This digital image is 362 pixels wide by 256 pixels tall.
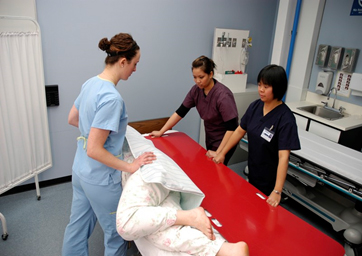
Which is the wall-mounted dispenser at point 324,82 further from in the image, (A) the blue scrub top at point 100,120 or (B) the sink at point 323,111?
(A) the blue scrub top at point 100,120

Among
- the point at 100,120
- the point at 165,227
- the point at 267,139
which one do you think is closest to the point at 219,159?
the point at 267,139

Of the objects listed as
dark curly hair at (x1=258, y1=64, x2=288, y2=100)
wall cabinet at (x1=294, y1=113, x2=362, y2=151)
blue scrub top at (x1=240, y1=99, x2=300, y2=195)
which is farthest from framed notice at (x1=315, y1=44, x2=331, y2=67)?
dark curly hair at (x1=258, y1=64, x2=288, y2=100)

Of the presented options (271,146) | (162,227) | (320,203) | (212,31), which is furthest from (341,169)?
(212,31)

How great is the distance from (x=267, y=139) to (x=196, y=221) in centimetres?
77

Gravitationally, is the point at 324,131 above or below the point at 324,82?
below

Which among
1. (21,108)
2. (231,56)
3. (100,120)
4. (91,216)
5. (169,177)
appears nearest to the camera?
(100,120)

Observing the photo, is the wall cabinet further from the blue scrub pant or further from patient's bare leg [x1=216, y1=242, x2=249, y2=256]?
the blue scrub pant

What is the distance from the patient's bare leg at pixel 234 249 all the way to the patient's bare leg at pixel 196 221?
0.22ft

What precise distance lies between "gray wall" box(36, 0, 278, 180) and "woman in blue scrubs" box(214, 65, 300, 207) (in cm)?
133

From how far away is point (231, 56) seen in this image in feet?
10.9

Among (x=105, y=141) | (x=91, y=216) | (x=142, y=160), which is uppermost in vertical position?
(x=105, y=141)

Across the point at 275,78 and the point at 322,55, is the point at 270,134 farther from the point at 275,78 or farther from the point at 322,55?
the point at 322,55

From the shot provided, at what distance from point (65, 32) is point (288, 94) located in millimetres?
2659

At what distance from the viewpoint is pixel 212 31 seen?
3.22m
